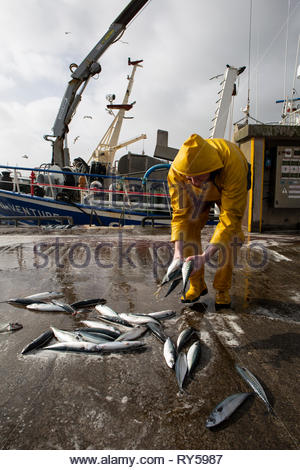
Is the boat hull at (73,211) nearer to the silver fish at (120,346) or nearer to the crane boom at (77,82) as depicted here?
the crane boom at (77,82)

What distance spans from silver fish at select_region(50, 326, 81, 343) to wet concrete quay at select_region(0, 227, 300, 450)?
0.61 feet

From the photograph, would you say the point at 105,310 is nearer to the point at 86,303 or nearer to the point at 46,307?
the point at 86,303

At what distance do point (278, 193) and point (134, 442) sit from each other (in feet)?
23.8

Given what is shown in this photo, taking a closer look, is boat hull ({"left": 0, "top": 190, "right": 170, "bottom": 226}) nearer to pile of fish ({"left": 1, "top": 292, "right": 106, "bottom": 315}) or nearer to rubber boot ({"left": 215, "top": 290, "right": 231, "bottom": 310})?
pile of fish ({"left": 1, "top": 292, "right": 106, "bottom": 315})

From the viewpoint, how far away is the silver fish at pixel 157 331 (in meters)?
2.30

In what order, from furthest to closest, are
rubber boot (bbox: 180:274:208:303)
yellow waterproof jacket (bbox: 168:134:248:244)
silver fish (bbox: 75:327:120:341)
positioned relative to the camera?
rubber boot (bbox: 180:274:208:303), yellow waterproof jacket (bbox: 168:134:248:244), silver fish (bbox: 75:327:120:341)

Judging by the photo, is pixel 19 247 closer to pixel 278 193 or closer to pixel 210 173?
pixel 210 173

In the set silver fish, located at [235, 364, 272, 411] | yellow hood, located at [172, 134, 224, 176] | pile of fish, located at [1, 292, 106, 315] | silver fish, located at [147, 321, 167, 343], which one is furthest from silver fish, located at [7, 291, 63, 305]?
silver fish, located at [235, 364, 272, 411]

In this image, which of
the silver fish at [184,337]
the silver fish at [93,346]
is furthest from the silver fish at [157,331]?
the silver fish at [93,346]

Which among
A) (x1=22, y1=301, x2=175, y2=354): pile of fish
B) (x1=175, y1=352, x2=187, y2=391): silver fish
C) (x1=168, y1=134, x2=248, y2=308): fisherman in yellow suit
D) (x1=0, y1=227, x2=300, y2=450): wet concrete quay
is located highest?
(x1=168, y1=134, x2=248, y2=308): fisherman in yellow suit

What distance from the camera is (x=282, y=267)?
4.46 metres

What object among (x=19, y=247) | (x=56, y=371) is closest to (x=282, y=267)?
(x=56, y=371)

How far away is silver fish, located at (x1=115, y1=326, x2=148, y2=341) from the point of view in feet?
7.51

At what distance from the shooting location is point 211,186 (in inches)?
117
